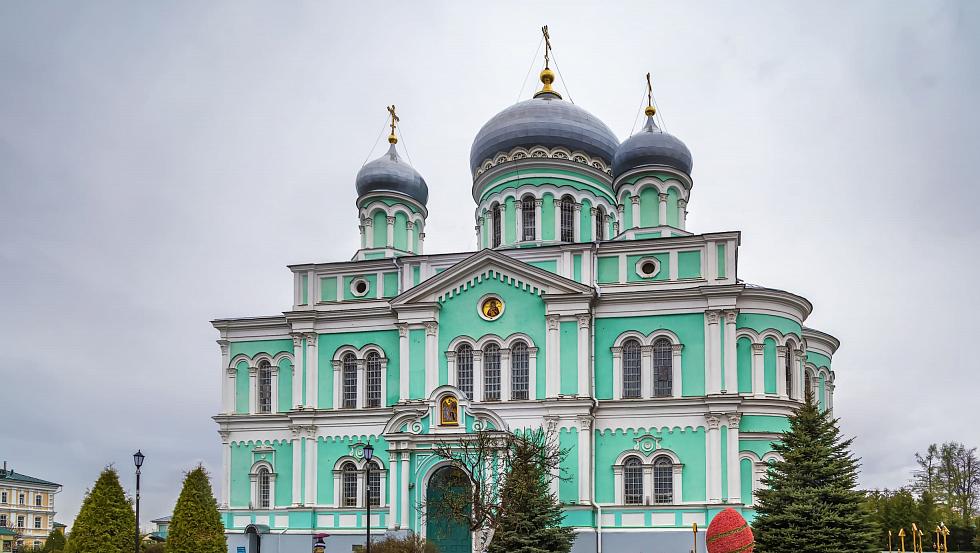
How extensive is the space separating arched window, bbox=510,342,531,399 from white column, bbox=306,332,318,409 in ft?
21.8

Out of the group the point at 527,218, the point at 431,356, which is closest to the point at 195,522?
the point at 431,356

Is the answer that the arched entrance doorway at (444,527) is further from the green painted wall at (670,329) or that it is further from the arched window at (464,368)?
the green painted wall at (670,329)

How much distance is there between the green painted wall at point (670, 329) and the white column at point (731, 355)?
0.72 m

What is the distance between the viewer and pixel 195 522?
2302 centimetres

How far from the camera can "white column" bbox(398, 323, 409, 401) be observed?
29.0m

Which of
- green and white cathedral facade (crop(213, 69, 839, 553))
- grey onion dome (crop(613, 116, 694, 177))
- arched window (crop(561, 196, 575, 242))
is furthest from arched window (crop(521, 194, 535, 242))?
grey onion dome (crop(613, 116, 694, 177))

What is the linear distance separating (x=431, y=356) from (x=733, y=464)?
9.38 metres

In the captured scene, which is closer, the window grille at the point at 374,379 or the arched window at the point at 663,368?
the arched window at the point at 663,368

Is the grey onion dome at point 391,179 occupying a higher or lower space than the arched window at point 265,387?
higher

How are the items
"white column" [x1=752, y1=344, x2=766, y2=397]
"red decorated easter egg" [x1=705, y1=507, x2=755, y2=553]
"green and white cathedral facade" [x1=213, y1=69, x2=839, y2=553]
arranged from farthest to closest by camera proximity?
"white column" [x1=752, y1=344, x2=766, y2=397] < "green and white cathedral facade" [x1=213, y1=69, x2=839, y2=553] < "red decorated easter egg" [x1=705, y1=507, x2=755, y2=553]

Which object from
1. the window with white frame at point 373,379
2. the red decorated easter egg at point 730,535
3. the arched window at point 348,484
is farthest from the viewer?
the window with white frame at point 373,379

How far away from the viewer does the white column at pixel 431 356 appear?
28.8 meters

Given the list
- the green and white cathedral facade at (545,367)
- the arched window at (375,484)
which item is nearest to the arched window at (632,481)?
the green and white cathedral facade at (545,367)

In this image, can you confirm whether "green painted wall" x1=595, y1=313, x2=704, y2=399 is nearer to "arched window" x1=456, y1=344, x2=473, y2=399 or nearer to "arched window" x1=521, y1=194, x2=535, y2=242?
"arched window" x1=456, y1=344, x2=473, y2=399
